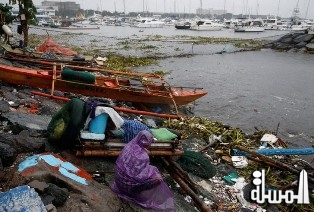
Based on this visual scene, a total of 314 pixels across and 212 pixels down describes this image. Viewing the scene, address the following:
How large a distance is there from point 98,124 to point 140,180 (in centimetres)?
154

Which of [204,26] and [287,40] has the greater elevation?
[204,26]

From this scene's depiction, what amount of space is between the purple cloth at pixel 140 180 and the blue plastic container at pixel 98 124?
1.02m

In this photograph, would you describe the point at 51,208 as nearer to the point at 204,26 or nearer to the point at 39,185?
the point at 39,185

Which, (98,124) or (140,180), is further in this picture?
(98,124)

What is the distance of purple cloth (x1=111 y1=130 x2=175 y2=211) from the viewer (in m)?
4.69

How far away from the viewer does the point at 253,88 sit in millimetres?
18062

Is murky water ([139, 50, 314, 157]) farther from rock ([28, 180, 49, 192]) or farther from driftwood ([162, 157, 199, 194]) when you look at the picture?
rock ([28, 180, 49, 192])

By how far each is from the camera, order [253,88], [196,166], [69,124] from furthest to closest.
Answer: [253,88] < [196,166] < [69,124]

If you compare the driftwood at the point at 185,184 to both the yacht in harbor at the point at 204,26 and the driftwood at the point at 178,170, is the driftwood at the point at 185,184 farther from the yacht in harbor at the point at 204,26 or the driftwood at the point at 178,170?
the yacht in harbor at the point at 204,26

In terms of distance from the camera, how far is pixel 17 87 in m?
9.94

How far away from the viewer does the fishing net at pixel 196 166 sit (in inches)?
257

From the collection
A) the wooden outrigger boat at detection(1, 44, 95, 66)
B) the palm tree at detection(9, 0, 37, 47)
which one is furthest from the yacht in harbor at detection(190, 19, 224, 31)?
the wooden outrigger boat at detection(1, 44, 95, 66)

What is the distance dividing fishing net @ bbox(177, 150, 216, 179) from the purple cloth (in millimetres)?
1642

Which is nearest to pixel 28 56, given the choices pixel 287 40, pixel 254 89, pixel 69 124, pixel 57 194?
pixel 69 124
